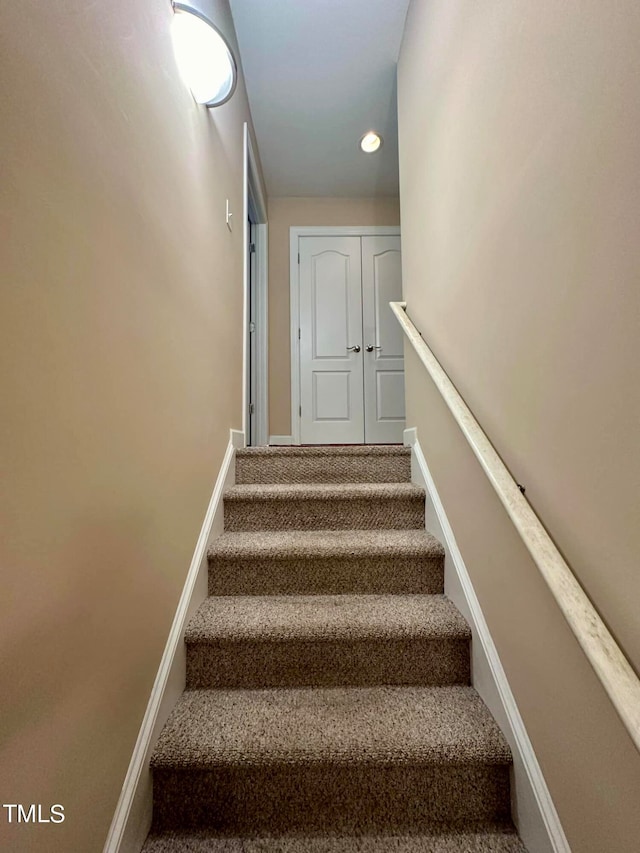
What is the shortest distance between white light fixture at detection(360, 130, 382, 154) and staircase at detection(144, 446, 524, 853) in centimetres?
265

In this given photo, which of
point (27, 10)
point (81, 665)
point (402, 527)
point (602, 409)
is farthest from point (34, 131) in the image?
point (402, 527)

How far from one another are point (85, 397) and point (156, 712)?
2.78ft

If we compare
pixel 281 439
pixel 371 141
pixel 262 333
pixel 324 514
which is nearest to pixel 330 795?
pixel 324 514

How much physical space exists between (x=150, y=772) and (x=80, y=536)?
693 mm

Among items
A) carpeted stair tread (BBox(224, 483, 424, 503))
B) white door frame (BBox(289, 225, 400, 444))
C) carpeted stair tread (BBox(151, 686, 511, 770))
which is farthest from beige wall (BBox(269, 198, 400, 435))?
carpeted stair tread (BBox(151, 686, 511, 770))

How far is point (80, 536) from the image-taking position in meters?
0.74

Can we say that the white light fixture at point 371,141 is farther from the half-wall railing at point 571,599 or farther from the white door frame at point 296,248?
the half-wall railing at point 571,599

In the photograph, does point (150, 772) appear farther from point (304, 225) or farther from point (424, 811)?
point (304, 225)

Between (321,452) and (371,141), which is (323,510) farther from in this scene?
(371,141)

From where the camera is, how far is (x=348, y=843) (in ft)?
2.97

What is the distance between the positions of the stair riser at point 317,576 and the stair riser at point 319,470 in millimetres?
577

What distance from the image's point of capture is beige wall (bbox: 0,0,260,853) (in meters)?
0.60

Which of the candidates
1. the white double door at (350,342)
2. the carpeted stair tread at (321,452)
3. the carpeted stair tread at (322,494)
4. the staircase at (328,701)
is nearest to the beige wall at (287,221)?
the white double door at (350,342)

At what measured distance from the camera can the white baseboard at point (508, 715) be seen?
84 cm
